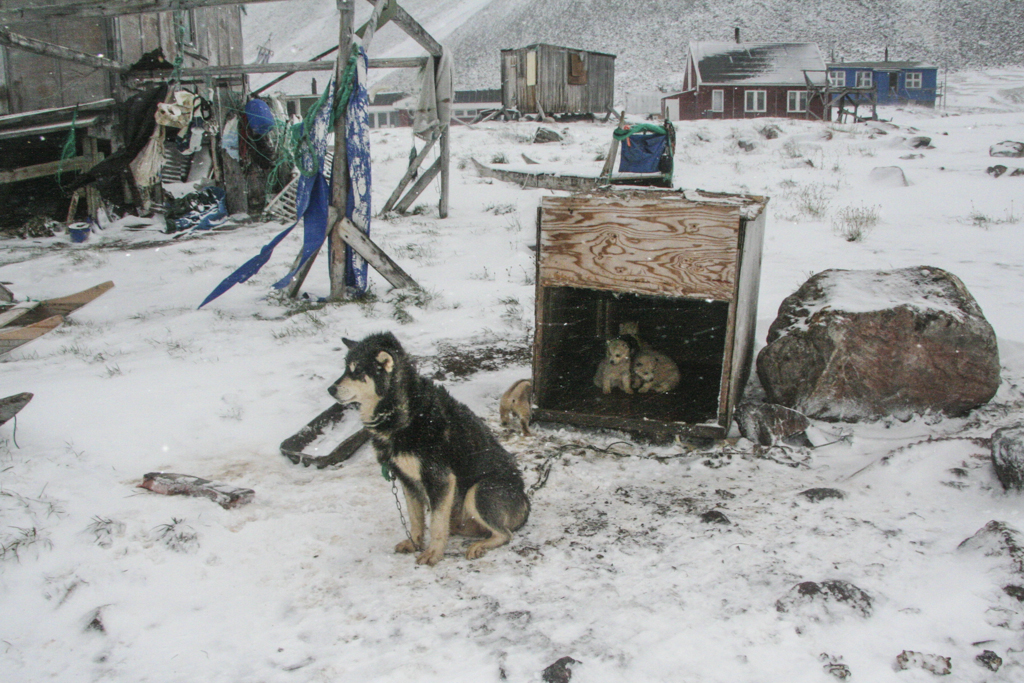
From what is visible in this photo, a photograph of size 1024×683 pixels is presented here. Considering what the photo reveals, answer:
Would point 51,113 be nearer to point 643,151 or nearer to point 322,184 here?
point 322,184

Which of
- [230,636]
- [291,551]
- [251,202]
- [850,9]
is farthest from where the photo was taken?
[850,9]

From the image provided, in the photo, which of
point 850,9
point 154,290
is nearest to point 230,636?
point 154,290

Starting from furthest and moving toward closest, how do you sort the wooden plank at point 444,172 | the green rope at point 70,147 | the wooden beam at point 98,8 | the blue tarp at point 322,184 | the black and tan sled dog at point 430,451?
the wooden plank at point 444,172 < the green rope at point 70,147 < the wooden beam at point 98,8 < the blue tarp at point 322,184 < the black and tan sled dog at point 430,451

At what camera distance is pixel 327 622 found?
2580mm

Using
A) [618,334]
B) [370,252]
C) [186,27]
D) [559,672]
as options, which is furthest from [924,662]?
[186,27]

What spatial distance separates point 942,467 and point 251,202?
12175mm

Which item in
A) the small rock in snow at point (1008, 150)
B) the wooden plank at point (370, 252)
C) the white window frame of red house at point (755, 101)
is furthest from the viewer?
the white window frame of red house at point (755, 101)

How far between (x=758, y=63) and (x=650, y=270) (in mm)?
39733

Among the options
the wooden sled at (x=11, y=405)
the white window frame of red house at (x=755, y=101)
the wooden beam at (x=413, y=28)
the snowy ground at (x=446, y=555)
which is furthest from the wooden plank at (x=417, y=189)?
the white window frame of red house at (x=755, y=101)

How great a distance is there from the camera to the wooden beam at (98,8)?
750 cm

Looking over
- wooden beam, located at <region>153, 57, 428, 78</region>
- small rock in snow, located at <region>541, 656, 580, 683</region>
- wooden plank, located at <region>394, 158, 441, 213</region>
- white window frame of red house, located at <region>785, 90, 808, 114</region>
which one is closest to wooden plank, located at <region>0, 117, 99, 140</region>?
wooden beam, located at <region>153, 57, 428, 78</region>

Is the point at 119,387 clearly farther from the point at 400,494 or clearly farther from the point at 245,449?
the point at 400,494

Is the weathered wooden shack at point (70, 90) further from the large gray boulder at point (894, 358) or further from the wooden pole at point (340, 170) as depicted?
the large gray boulder at point (894, 358)

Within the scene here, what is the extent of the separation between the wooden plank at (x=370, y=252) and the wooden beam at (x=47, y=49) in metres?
5.82
